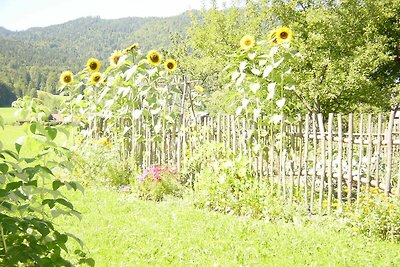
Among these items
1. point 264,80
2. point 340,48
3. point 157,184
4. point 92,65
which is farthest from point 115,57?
point 340,48

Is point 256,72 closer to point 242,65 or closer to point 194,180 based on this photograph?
point 242,65

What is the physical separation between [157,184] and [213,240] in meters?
2.53

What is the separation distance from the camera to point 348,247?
473 cm

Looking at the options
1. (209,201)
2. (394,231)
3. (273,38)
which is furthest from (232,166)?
(394,231)

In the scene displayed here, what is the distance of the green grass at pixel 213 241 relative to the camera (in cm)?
435

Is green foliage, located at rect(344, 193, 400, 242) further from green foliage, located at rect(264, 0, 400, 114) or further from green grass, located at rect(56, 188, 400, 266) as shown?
green foliage, located at rect(264, 0, 400, 114)

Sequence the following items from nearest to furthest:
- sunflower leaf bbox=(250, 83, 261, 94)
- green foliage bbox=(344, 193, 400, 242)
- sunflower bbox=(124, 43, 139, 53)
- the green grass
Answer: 1. the green grass
2. green foliage bbox=(344, 193, 400, 242)
3. sunflower leaf bbox=(250, 83, 261, 94)
4. sunflower bbox=(124, 43, 139, 53)

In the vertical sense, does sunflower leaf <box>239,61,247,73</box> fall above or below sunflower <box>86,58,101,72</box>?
below

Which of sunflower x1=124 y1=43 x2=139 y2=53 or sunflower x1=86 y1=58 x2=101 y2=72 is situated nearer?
sunflower x1=124 y1=43 x2=139 y2=53

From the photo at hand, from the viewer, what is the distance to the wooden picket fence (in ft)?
19.3

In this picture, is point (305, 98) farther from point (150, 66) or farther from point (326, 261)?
point (326, 261)

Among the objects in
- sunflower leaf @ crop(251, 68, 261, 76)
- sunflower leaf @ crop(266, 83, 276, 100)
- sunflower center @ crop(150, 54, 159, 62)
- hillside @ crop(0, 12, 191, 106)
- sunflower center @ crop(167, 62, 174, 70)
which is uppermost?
hillside @ crop(0, 12, 191, 106)

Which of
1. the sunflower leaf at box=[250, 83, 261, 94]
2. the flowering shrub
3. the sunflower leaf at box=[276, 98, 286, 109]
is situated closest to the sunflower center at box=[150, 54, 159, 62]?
the flowering shrub

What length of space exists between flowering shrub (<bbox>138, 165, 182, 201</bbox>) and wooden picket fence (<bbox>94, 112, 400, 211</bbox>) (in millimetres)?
434
